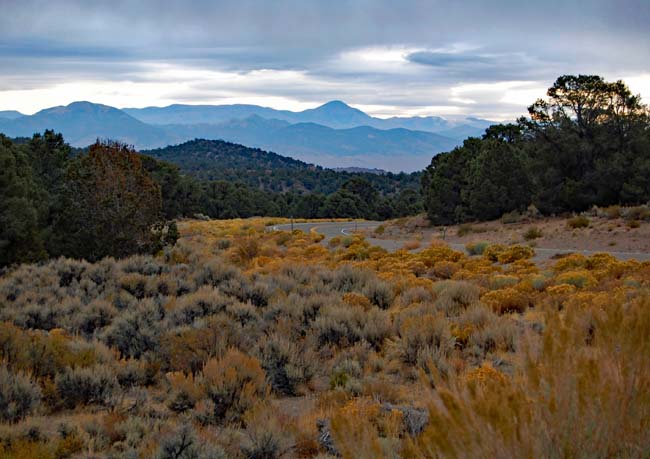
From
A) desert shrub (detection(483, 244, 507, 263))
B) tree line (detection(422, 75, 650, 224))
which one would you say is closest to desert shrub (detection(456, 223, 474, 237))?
tree line (detection(422, 75, 650, 224))

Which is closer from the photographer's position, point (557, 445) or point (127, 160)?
point (557, 445)

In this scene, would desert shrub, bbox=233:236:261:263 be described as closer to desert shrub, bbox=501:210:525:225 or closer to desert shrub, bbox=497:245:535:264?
desert shrub, bbox=497:245:535:264

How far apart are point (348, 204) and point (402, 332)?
78.5m

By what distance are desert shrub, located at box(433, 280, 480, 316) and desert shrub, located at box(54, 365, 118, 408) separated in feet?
20.1

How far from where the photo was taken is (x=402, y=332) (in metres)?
8.80

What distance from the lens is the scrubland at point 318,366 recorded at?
10.8ft

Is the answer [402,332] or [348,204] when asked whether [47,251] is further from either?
[348,204]

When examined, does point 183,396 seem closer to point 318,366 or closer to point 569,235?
point 318,366

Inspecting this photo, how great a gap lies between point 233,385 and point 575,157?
31.6 metres

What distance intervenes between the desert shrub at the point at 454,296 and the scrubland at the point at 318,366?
0.06 meters

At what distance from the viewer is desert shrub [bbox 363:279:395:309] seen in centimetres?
1222

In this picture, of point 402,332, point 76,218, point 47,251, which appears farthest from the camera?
point 47,251

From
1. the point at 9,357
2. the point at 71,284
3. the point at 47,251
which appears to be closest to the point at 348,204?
the point at 47,251

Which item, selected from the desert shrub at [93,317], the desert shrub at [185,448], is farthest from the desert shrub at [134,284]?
the desert shrub at [185,448]
